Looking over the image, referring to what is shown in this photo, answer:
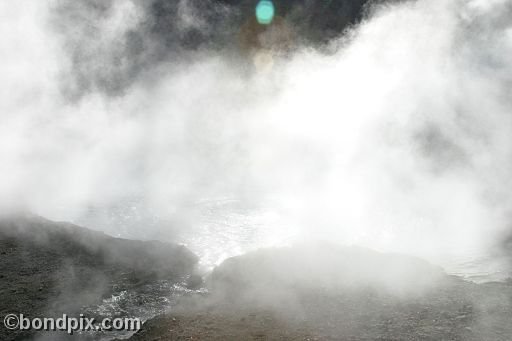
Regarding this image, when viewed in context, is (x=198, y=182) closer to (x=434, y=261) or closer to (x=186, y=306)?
(x=186, y=306)

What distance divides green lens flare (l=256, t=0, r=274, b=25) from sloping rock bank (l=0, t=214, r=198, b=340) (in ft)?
127

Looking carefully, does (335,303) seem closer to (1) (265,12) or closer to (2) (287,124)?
(2) (287,124)

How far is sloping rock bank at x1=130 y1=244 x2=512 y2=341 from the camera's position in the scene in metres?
16.0

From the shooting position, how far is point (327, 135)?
3569cm

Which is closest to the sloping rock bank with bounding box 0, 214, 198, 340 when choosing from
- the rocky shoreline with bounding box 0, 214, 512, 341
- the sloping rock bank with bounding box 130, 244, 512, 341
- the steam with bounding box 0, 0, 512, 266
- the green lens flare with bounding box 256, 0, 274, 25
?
the rocky shoreline with bounding box 0, 214, 512, 341

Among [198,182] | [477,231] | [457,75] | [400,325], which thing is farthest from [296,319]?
[457,75]

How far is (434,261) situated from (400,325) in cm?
620

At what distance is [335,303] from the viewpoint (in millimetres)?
17578

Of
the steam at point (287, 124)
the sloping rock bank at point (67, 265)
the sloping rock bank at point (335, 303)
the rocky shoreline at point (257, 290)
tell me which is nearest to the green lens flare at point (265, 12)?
the steam at point (287, 124)

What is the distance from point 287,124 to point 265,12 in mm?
22090

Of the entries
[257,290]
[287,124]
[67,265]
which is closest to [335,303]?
[257,290]

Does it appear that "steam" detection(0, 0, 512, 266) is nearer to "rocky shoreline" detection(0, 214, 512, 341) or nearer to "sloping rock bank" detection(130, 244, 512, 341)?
"rocky shoreline" detection(0, 214, 512, 341)

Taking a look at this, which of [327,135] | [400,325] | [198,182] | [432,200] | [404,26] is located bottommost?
[400,325]

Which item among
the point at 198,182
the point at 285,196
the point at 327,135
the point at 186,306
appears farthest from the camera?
the point at 327,135
